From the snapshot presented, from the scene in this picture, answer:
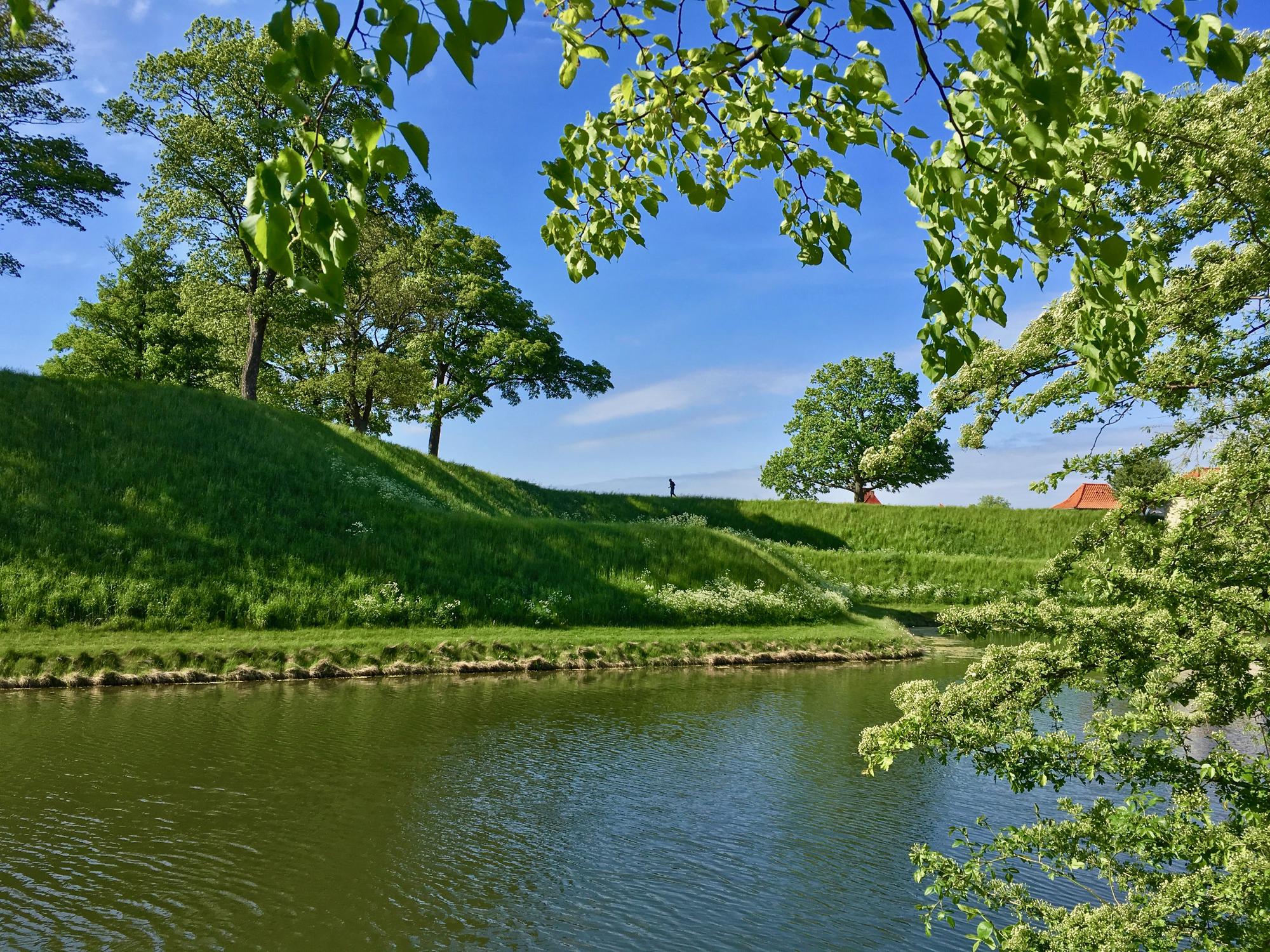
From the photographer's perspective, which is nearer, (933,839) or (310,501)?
(933,839)

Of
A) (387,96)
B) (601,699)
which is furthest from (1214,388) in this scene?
(601,699)

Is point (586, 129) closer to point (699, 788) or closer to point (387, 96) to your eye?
point (387, 96)

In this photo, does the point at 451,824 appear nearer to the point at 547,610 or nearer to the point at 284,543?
the point at 547,610

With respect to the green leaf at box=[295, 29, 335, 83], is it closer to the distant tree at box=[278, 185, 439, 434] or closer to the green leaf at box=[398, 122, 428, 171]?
the green leaf at box=[398, 122, 428, 171]

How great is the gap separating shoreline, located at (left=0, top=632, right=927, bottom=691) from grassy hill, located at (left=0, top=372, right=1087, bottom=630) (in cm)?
278

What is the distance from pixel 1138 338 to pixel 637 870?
6.67m

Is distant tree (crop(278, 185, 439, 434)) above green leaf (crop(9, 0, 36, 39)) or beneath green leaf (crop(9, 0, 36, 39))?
above

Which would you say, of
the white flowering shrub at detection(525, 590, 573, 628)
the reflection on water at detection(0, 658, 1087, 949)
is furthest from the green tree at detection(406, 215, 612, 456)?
the reflection on water at detection(0, 658, 1087, 949)

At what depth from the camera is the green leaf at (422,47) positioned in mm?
2139

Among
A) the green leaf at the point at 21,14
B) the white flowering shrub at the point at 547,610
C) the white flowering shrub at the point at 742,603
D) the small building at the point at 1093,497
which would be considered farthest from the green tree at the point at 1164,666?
the small building at the point at 1093,497

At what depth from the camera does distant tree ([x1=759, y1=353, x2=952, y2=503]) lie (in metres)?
55.8

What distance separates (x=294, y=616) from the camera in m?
20.3

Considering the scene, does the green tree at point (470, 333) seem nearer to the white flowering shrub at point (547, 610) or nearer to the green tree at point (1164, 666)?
the white flowering shrub at point (547, 610)

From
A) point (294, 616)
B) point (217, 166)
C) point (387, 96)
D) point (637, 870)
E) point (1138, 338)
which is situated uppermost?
point (217, 166)
